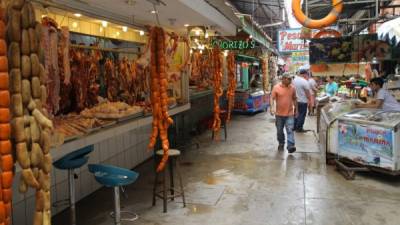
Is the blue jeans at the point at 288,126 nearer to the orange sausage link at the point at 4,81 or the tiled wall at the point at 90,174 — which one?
the tiled wall at the point at 90,174

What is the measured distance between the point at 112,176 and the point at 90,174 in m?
2.13

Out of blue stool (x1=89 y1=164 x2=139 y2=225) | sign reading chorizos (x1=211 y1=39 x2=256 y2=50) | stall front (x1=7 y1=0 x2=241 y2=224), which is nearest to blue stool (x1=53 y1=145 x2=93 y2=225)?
stall front (x1=7 y1=0 x2=241 y2=224)

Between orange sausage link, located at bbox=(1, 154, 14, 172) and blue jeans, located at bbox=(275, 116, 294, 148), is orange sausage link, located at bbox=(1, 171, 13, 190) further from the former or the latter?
blue jeans, located at bbox=(275, 116, 294, 148)

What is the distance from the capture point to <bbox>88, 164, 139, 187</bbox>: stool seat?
448 centimetres

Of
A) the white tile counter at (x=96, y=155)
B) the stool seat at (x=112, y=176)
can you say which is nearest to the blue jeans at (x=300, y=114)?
the white tile counter at (x=96, y=155)

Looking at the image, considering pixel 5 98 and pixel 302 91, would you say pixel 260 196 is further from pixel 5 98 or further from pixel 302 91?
pixel 302 91

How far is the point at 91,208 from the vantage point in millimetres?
5875

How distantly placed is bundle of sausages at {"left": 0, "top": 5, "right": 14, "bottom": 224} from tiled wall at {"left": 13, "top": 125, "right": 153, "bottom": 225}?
217 cm

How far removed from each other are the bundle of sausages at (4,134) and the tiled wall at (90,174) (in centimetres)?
217

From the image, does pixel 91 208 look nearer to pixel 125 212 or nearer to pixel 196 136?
pixel 125 212

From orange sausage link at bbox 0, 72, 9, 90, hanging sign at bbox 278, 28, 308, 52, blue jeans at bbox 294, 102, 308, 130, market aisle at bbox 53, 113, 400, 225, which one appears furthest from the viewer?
hanging sign at bbox 278, 28, 308, 52

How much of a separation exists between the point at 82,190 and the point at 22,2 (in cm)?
465

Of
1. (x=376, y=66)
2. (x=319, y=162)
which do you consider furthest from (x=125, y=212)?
(x=376, y=66)

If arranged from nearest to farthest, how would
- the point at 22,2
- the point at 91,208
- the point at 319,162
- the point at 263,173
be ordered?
1. the point at 22,2
2. the point at 91,208
3. the point at 263,173
4. the point at 319,162
